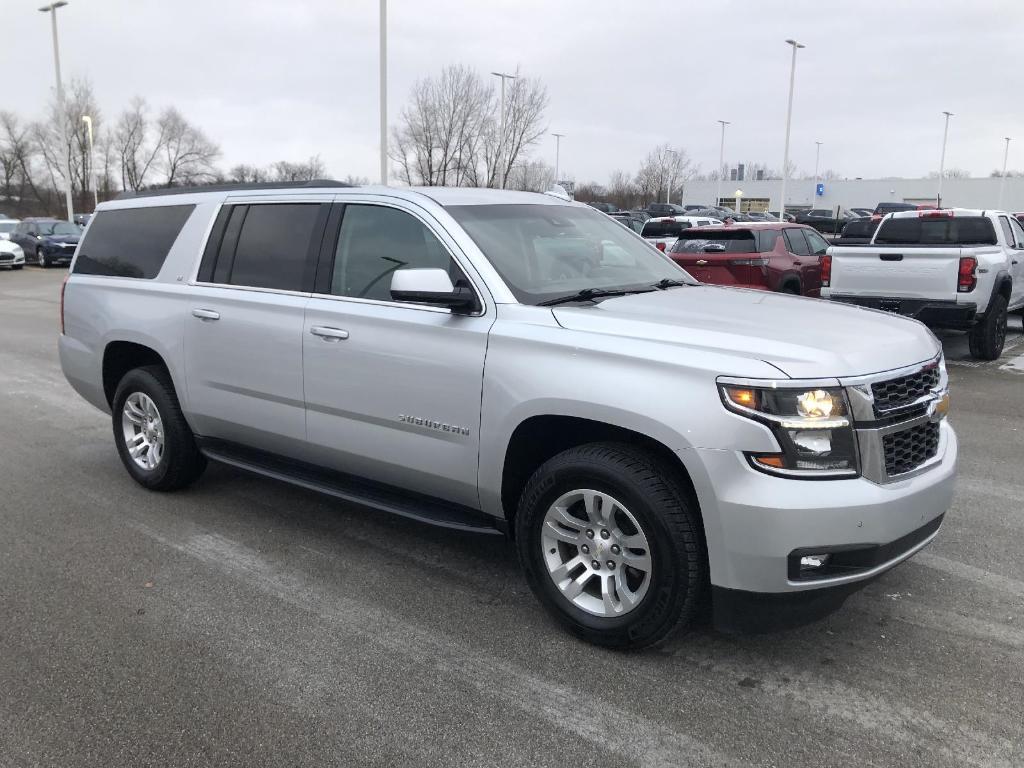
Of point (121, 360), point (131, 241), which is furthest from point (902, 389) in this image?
point (121, 360)

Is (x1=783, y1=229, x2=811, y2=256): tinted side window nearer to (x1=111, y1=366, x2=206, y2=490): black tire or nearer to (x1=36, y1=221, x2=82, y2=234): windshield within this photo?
(x1=111, y1=366, x2=206, y2=490): black tire

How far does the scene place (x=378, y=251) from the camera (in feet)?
14.1

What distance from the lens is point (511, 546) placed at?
4.71 m

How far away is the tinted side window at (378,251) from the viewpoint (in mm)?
4098

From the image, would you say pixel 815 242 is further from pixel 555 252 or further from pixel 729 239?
pixel 555 252

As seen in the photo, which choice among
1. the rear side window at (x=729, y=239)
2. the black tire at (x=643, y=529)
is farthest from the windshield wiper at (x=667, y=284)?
the rear side window at (x=729, y=239)

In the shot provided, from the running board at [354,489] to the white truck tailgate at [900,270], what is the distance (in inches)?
308

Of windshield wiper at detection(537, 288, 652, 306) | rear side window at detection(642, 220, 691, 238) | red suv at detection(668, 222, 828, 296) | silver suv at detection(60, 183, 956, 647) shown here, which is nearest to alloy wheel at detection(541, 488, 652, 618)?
silver suv at detection(60, 183, 956, 647)

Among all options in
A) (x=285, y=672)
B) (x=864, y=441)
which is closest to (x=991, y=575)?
(x=864, y=441)

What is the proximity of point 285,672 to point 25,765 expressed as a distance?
0.90 meters

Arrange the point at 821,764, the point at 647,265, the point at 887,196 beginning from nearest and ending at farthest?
the point at 821,764 < the point at 647,265 < the point at 887,196

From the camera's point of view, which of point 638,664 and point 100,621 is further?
point 100,621

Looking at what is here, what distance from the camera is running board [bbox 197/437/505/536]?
12.8 ft

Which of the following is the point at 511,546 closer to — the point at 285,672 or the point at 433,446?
the point at 433,446
